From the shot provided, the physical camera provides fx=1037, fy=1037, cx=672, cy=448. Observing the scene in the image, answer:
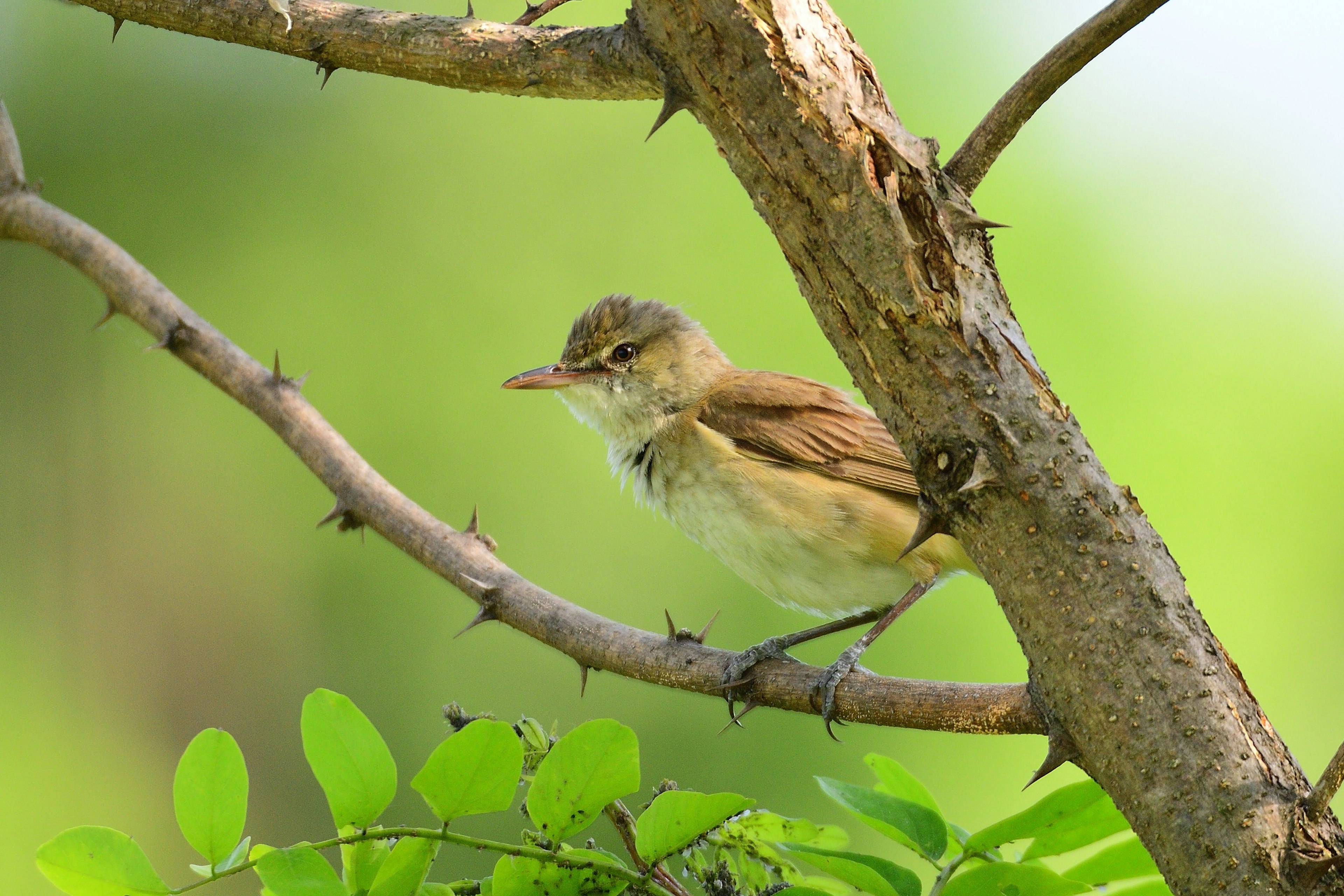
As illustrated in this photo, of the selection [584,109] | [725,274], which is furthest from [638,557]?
[584,109]

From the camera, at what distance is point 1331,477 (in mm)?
8992

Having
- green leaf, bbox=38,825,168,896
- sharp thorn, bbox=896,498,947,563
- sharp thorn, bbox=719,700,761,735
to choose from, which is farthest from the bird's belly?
green leaf, bbox=38,825,168,896

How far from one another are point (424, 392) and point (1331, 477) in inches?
321

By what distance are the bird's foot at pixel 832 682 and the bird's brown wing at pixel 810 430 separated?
82 centimetres

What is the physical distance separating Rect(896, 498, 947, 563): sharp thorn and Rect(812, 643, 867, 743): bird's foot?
510 millimetres

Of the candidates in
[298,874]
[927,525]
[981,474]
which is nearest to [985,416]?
[981,474]

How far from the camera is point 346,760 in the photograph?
1.48 m

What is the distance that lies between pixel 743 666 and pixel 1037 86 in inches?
57.5

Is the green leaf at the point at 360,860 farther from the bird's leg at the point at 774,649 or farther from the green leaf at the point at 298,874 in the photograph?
the bird's leg at the point at 774,649

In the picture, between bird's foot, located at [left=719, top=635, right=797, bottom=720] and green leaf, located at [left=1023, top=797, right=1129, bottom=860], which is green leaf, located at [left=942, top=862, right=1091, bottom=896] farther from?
bird's foot, located at [left=719, top=635, right=797, bottom=720]

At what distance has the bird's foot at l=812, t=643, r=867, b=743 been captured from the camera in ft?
7.06

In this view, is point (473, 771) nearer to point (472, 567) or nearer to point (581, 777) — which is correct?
point (581, 777)

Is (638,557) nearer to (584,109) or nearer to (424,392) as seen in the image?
(424,392)

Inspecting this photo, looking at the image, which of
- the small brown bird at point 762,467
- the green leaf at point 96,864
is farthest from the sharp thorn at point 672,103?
the small brown bird at point 762,467
